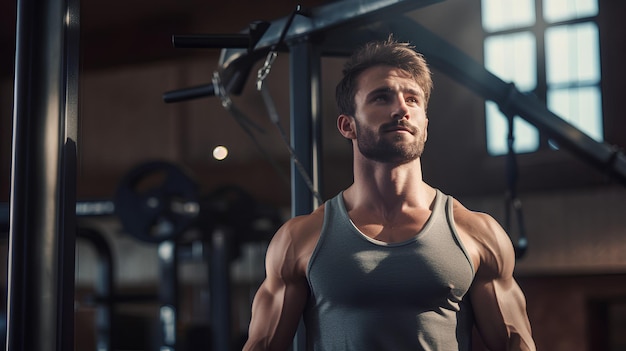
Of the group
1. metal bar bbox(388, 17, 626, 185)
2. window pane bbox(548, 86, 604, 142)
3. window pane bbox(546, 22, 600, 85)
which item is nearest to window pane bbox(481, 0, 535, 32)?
window pane bbox(546, 22, 600, 85)

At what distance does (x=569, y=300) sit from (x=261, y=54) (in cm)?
236

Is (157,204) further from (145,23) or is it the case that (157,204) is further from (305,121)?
(145,23)

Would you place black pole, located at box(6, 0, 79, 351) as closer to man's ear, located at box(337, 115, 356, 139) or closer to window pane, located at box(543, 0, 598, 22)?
man's ear, located at box(337, 115, 356, 139)

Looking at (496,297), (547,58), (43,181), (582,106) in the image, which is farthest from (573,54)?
(43,181)

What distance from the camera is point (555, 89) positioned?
305cm

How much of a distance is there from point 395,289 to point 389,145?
96mm

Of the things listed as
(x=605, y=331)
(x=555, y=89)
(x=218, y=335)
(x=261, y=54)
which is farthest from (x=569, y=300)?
(x=261, y=54)

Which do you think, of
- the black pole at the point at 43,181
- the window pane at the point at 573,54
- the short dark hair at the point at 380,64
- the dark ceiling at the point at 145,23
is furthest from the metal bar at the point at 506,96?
the dark ceiling at the point at 145,23

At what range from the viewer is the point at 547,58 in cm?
305

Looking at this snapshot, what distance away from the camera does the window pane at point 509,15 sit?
3.08 m

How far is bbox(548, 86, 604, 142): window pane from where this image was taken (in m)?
2.94

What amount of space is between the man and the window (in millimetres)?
2506

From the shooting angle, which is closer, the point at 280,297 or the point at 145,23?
the point at 280,297

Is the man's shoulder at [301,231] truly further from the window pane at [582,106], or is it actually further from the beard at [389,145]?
the window pane at [582,106]
